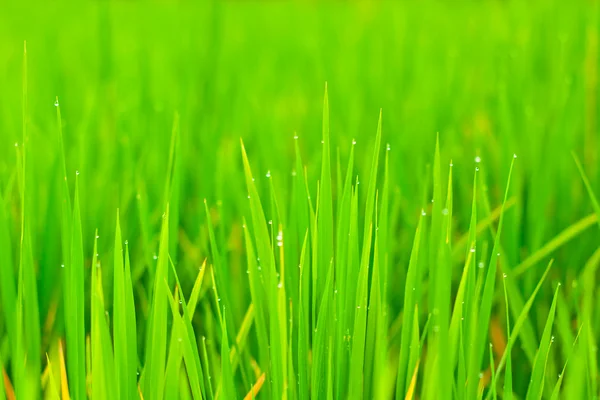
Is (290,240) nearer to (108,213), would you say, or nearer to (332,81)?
(108,213)

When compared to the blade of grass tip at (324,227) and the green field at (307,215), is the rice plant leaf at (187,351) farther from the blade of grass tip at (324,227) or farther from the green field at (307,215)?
the blade of grass tip at (324,227)

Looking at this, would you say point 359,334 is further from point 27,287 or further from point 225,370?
point 27,287

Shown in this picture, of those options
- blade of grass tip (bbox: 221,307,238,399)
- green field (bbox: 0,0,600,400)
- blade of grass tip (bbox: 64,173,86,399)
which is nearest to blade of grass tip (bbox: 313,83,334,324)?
green field (bbox: 0,0,600,400)

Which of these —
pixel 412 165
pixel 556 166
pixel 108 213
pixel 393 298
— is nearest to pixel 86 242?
pixel 108 213

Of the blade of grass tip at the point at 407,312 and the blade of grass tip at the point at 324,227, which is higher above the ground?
the blade of grass tip at the point at 324,227

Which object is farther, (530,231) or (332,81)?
(332,81)

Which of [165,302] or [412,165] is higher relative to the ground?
[412,165]

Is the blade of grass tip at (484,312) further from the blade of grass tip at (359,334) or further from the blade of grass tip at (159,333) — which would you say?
the blade of grass tip at (159,333)

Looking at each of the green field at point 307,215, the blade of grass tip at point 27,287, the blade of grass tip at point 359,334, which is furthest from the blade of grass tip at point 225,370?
the blade of grass tip at point 27,287

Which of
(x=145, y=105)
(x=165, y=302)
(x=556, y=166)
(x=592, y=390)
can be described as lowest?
(x=592, y=390)
